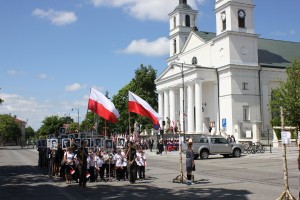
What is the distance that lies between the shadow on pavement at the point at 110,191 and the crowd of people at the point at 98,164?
0.59 metres

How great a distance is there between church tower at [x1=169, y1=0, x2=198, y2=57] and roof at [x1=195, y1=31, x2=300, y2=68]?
5163mm

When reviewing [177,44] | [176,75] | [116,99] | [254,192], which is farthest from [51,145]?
[116,99]

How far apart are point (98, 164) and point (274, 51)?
55.4 metres

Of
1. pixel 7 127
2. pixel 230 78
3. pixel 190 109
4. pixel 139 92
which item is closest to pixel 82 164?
pixel 230 78

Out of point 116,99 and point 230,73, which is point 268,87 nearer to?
point 230,73

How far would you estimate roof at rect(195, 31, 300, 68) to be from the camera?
61688 mm

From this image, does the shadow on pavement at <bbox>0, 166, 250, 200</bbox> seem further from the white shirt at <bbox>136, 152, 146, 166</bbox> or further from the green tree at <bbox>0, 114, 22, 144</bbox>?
the green tree at <bbox>0, 114, 22, 144</bbox>

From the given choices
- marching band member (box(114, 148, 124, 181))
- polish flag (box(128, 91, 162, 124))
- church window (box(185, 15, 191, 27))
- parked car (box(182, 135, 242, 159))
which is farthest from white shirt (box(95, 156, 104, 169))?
church window (box(185, 15, 191, 27))

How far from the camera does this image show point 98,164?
1750 cm

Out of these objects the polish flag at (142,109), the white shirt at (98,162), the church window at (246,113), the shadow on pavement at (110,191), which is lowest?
the shadow on pavement at (110,191)

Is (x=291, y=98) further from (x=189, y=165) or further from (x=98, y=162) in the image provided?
(x=98, y=162)

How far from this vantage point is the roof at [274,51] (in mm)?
61688

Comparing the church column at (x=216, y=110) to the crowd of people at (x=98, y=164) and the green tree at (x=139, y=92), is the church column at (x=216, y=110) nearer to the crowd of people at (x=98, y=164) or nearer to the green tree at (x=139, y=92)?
the green tree at (x=139, y=92)

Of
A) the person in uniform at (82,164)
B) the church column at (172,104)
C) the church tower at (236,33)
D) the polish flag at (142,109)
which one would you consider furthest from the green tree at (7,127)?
the person in uniform at (82,164)
